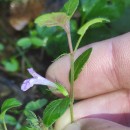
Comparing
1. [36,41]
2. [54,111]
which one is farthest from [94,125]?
[36,41]

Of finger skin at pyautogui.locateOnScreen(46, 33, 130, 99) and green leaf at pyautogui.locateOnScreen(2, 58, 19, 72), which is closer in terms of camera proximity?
finger skin at pyautogui.locateOnScreen(46, 33, 130, 99)

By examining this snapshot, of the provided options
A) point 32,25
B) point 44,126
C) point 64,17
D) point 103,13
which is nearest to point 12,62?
point 32,25

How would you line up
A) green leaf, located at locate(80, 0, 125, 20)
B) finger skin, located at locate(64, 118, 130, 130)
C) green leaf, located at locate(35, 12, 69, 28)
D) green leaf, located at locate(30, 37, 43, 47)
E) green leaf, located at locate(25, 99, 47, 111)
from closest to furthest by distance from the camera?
green leaf, located at locate(35, 12, 69, 28)
finger skin, located at locate(64, 118, 130, 130)
green leaf, located at locate(25, 99, 47, 111)
green leaf, located at locate(80, 0, 125, 20)
green leaf, located at locate(30, 37, 43, 47)

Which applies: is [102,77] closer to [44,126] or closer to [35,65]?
[44,126]

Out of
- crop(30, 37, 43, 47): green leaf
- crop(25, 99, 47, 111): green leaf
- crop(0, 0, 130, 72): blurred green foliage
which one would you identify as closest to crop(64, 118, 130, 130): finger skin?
crop(25, 99, 47, 111): green leaf

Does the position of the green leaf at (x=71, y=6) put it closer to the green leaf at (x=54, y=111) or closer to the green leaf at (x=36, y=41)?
the green leaf at (x=54, y=111)

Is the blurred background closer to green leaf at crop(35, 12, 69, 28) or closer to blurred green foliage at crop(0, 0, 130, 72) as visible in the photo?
blurred green foliage at crop(0, 0, 130, 72)
